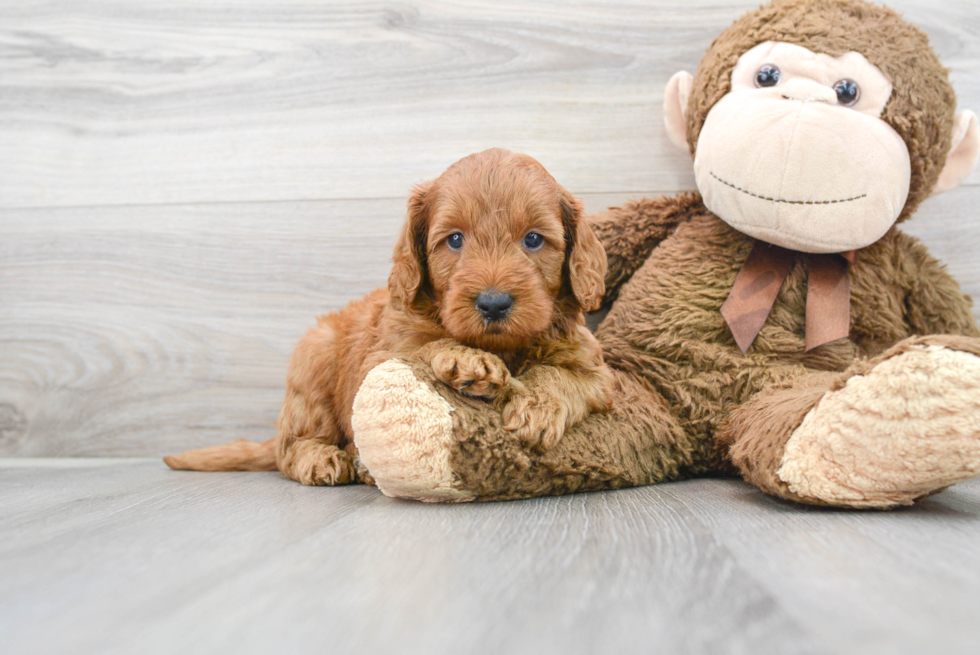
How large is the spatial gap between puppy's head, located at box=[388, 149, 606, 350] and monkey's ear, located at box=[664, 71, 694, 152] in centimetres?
57

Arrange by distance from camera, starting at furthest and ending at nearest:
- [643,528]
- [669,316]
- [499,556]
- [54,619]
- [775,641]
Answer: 1. [669,316]
2. [643,528]
3. [499,556]
4. [54,619]
5. [775,641]

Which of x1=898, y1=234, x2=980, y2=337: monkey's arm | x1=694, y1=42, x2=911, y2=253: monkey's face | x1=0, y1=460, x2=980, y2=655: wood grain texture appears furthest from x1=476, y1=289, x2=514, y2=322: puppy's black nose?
x1=898, y1=234, x2=980, y2=337: monkey's arm

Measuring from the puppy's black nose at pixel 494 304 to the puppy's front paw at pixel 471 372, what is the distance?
81mm

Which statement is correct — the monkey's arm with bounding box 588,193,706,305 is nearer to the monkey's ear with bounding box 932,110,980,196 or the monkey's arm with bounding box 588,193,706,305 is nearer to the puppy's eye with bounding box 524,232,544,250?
the puppy's eye with bounding box 524,232,544,250

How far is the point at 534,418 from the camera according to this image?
3.91 ft

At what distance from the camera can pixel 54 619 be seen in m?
0.71

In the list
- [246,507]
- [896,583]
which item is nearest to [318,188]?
[246,507]

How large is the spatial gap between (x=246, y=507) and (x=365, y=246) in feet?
3.10

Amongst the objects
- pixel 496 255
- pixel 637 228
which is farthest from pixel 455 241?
pixel 637 228

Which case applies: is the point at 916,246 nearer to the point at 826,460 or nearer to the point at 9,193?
the point at 826,460

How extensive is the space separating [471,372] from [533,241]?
290mm

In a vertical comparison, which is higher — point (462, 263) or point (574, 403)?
point (462, 263)

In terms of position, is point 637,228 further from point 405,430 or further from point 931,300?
point 405,430

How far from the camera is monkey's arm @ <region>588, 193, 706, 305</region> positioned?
1717 millimetres
